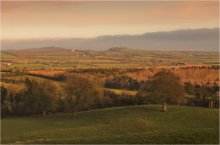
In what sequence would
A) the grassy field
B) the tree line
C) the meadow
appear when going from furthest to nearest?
the tree line → the grassy field → the meadow

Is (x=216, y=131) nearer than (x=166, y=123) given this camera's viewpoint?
Yes

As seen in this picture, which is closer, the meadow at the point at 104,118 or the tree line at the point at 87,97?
the meadow at the point at 104,118

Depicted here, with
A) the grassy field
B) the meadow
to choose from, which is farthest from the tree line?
the grassy field

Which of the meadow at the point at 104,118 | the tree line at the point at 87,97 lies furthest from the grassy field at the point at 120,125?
the tree line at the point at 87,97

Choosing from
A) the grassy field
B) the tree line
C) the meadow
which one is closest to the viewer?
the meadow

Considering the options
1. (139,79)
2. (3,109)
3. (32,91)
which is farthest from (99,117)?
(139,79)

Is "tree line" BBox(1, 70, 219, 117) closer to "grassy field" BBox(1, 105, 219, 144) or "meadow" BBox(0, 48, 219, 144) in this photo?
"meadow" BBox(0, 48, 219, 144)

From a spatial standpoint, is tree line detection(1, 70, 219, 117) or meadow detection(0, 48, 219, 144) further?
tree line detection(1, 70, 219, 117)

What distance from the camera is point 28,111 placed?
71812mm

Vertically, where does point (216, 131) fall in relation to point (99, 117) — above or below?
above

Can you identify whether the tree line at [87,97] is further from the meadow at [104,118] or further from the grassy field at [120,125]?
the grassy field at [120,125]

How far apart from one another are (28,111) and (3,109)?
282 inches

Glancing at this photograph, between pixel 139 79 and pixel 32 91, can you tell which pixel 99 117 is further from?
pixel 139 79

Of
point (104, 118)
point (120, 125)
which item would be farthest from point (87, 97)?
point (120, 125)
